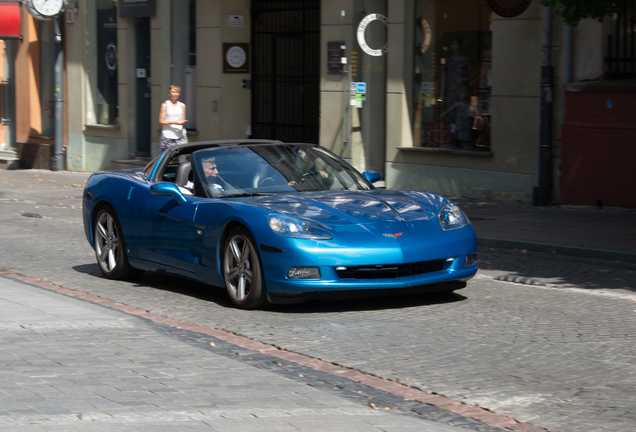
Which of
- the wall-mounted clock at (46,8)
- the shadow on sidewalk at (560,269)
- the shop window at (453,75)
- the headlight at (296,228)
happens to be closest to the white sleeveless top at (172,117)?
the shop window at (453,75)

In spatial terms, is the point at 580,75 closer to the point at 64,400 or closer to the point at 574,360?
the point at 574,360

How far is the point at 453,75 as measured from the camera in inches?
674

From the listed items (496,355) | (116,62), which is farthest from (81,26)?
(496,355)

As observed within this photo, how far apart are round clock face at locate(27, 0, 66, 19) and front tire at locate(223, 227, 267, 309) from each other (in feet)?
58.2

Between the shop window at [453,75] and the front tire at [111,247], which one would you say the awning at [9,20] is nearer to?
the shop window at [453,75]

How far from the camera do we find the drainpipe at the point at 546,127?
14914 mm

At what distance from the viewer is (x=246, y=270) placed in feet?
24.8

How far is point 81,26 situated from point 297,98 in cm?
758

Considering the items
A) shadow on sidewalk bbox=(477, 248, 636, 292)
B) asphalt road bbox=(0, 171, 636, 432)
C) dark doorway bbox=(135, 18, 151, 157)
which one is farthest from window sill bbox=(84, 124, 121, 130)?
shadow on sidewalk bbox=(477, 248, 636, 292)

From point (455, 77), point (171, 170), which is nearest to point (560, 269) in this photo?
point (171, 170)

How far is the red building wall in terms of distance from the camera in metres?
14.0

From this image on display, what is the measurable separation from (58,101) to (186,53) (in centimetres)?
419

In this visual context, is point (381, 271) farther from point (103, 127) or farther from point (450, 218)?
point (103, 127)

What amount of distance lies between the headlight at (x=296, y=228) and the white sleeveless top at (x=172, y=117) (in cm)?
1224
